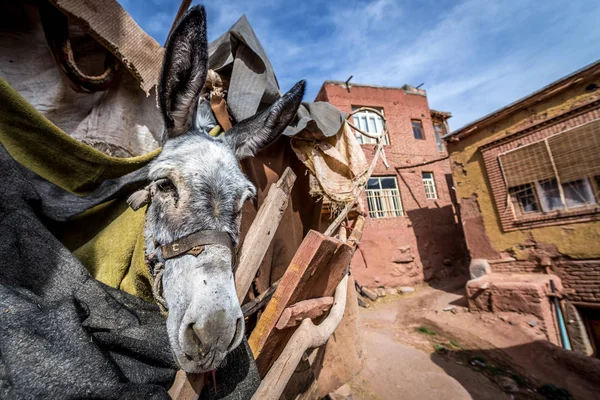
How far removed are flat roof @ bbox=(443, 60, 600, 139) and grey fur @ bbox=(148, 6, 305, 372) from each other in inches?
354

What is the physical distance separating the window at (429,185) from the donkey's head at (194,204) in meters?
13.8

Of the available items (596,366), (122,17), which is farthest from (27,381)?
(596,366)

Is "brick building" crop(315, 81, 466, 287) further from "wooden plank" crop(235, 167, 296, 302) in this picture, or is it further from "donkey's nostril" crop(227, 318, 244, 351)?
"donkey's nostril" crop(227, 318, 244, 351)

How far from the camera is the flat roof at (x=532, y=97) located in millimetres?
6660

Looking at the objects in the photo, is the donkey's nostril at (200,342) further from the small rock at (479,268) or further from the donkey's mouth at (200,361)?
the small rock at (479,268)

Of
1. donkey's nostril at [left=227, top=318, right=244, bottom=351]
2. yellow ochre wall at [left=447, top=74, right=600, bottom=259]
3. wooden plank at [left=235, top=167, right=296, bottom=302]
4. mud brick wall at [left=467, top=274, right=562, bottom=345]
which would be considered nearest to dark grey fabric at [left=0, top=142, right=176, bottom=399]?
donkey's nostril at [left=227, top=318, right=244, bottom=351]

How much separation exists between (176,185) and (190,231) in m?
0.30

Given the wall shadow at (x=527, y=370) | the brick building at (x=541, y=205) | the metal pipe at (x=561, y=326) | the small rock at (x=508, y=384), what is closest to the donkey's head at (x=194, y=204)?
the wall shadow at (x=527, y=370)

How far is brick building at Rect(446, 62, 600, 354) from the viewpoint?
21.7 ft

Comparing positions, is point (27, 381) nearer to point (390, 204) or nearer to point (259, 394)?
point (259, 394)

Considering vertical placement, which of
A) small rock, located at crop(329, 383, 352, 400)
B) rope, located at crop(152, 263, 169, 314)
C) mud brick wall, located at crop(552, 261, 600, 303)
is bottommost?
small rock, located at crop(329, 383, 352, 400)

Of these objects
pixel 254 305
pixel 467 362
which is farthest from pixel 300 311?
pixel 467 362

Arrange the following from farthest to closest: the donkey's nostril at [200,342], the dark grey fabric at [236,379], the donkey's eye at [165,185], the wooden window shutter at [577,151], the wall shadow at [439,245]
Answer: the wall shadow at [439,245]
the wooden window shutter at [577,151]
the donkey's eye at [165,185]
the dark grey fabric at [236,379]
the donkey's nostril at [200,342]

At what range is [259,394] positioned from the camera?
130cm
